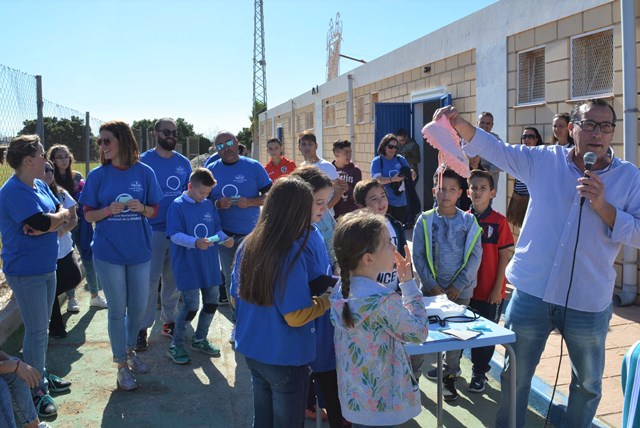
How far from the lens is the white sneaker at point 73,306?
20.2 feet

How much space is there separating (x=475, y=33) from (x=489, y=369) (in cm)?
615

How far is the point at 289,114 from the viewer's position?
25.1 m

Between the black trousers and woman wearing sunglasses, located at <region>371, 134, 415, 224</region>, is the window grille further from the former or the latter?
the black trousers

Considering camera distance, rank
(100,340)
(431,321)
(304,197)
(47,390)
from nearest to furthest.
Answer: (304,197)
(431,321)
(47,390)
(100,340)

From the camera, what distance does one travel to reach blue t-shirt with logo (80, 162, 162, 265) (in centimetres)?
413

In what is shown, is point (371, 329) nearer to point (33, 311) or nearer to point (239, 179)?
point (33, 311)

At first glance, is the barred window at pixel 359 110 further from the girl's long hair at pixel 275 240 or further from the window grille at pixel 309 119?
the girl's long hair at pixel 275 240

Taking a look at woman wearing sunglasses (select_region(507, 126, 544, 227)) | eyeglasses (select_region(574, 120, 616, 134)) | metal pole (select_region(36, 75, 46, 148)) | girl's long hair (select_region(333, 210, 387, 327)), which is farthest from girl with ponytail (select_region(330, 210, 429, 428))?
metal pole (select_region(36, 75, 46, 148))

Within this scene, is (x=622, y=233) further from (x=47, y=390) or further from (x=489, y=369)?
(x=47, y=390)

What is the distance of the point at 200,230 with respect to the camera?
477cm

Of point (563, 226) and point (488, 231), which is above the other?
point (563, 226)

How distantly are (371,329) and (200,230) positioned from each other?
2.65 m

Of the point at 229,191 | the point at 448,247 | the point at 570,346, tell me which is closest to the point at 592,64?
the point at 448,247

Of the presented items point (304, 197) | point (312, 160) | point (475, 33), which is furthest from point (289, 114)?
point (304, 197)
